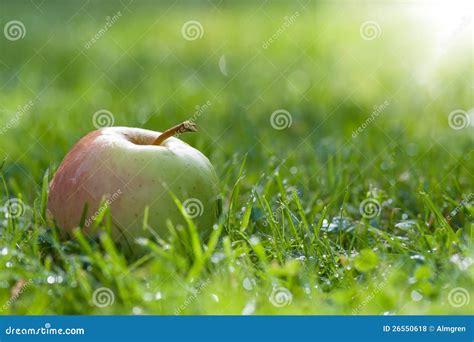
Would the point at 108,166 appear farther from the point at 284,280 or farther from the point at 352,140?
the point at 352,140

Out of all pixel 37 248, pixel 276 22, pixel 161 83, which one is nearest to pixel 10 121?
pixel 161 83

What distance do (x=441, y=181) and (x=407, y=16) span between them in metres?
2.76

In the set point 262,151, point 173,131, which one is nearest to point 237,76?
point 262,151

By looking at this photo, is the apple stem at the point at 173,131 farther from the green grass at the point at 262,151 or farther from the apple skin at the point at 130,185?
the green grass at the point at 262,151

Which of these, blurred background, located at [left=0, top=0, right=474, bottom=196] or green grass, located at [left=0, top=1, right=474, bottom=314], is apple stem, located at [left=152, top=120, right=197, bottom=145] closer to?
green grass, located at [left=0, top=1, right=474, bottom=314]

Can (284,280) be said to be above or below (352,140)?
below

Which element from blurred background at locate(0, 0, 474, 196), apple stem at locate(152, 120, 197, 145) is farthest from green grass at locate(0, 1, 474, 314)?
apple stem at locate(152, 120, 197, 145)

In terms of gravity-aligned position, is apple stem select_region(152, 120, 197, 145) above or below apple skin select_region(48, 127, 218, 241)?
above

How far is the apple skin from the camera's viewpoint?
2504 millimetres

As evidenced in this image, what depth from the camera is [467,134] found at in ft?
13.4

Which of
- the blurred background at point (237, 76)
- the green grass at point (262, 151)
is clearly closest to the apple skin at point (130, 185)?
the green grass at point (262, 151)

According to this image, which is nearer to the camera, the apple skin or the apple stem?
the apple skin

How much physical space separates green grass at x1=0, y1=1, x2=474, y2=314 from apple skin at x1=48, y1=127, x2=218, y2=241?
76 mm

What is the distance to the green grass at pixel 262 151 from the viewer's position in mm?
2254
